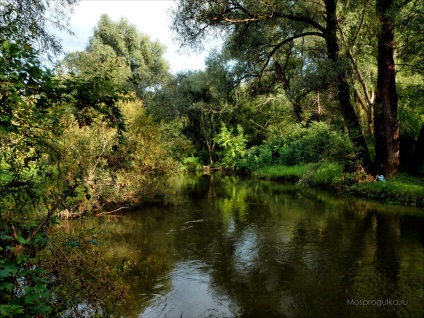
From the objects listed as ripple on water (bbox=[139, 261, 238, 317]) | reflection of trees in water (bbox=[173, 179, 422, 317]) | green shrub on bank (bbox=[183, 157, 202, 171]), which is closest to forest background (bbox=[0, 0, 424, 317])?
ripple on water (bbox=[139, 261, 238, 317])

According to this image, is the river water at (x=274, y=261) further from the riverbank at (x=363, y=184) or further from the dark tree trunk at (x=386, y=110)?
the dark tree trunk at (x=386, y=110)

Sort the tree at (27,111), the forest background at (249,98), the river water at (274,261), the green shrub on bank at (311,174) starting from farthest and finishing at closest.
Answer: the green shrub on bank at (311,174), the river water at (274,261), the forest background at (249,98), the tree at (27,111)

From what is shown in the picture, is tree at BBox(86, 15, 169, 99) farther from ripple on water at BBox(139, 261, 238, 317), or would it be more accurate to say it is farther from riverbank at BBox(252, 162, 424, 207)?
ripple on water at BBox(139, 261, 238, 317)

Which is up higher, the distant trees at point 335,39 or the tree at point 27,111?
the distant trees at point 335,39

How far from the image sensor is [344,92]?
16.0 metres

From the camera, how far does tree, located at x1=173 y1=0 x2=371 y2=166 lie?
50.4 ft

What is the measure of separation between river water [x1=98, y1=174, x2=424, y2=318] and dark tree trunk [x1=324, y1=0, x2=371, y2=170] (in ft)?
12.8

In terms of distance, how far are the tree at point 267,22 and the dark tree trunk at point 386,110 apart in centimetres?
105

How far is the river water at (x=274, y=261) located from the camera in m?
5.86

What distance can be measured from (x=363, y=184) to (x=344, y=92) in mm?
4599

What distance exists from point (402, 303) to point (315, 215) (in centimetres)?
699

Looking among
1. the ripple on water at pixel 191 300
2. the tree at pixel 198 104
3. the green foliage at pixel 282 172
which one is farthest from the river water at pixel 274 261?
the tree at pixel 198 104

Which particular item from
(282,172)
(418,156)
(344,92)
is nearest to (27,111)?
(344,92)

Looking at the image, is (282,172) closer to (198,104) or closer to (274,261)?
(198,104)
